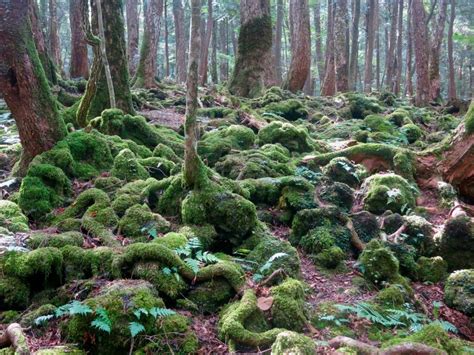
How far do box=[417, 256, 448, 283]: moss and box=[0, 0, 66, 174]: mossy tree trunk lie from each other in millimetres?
5185

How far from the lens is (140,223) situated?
5.36 meters

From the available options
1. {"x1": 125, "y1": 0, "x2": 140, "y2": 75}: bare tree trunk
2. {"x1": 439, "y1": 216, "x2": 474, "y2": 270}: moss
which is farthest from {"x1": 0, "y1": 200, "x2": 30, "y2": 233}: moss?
{"x1": 125, "y1": 0, "x2": 140, "y2": 75}: bare tree trunk

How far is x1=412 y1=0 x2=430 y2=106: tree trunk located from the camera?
16.8 metres

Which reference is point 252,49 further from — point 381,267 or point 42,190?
point 381,267

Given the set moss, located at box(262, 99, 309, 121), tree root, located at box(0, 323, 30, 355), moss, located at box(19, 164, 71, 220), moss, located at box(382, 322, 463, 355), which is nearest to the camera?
tree root, located at box(0, 323, 30, 355)

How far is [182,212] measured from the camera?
542 centimetres

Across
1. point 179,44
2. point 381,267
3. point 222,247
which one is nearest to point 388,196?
Answer: point 381,267

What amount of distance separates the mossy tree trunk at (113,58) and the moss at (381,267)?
5839 millimetres

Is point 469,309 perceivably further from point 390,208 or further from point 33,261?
point 33,261

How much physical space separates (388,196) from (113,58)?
5.73 meters

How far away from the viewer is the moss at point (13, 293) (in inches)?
155

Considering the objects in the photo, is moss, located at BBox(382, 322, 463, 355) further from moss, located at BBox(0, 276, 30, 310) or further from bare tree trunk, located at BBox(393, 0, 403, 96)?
bare tree trunk, located at BBox(393, 0, 403, 96)

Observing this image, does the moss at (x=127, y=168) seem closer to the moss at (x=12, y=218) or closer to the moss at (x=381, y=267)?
the moss at (x=12, y=218)

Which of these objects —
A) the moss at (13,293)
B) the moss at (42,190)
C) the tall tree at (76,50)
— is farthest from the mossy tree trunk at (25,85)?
the tall tree at (76,50)
